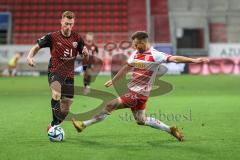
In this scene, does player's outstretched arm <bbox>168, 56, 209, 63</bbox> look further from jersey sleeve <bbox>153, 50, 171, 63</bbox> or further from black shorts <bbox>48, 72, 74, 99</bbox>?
black shorts <bbox>48, 72, 74, 99</bbox>

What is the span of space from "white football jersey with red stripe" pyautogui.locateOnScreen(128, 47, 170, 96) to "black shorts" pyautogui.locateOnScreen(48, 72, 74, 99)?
3.82 ft

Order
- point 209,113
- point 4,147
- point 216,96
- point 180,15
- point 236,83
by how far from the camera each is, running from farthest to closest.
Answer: point 180,15 → point 236,83 → point 216,96 → point 209,113 → point 4,147

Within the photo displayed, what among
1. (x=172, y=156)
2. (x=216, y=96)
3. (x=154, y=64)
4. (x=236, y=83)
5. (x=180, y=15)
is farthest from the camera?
(x=180, y=15)

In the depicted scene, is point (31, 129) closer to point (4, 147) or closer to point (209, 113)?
point (4, 147)

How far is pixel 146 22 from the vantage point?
1312 inches

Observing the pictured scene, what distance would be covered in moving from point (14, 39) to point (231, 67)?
12.9 m

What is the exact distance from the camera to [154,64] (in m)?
8.70

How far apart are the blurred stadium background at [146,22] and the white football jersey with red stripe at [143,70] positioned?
22232 millimetres

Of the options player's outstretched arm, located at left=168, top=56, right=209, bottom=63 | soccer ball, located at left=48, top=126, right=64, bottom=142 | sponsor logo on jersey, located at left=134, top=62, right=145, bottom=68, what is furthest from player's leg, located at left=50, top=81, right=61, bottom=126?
player's outstretched arm, located at left=168, top=56, right=209, bottom=63

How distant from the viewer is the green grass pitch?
298 inches

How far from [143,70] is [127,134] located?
4.45 feet

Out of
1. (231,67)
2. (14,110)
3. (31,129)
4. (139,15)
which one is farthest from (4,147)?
(139,15)

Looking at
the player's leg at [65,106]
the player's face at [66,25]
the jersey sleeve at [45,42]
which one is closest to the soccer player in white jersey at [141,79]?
the player's leg at [65,106]

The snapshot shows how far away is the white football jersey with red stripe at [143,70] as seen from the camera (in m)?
8.67
